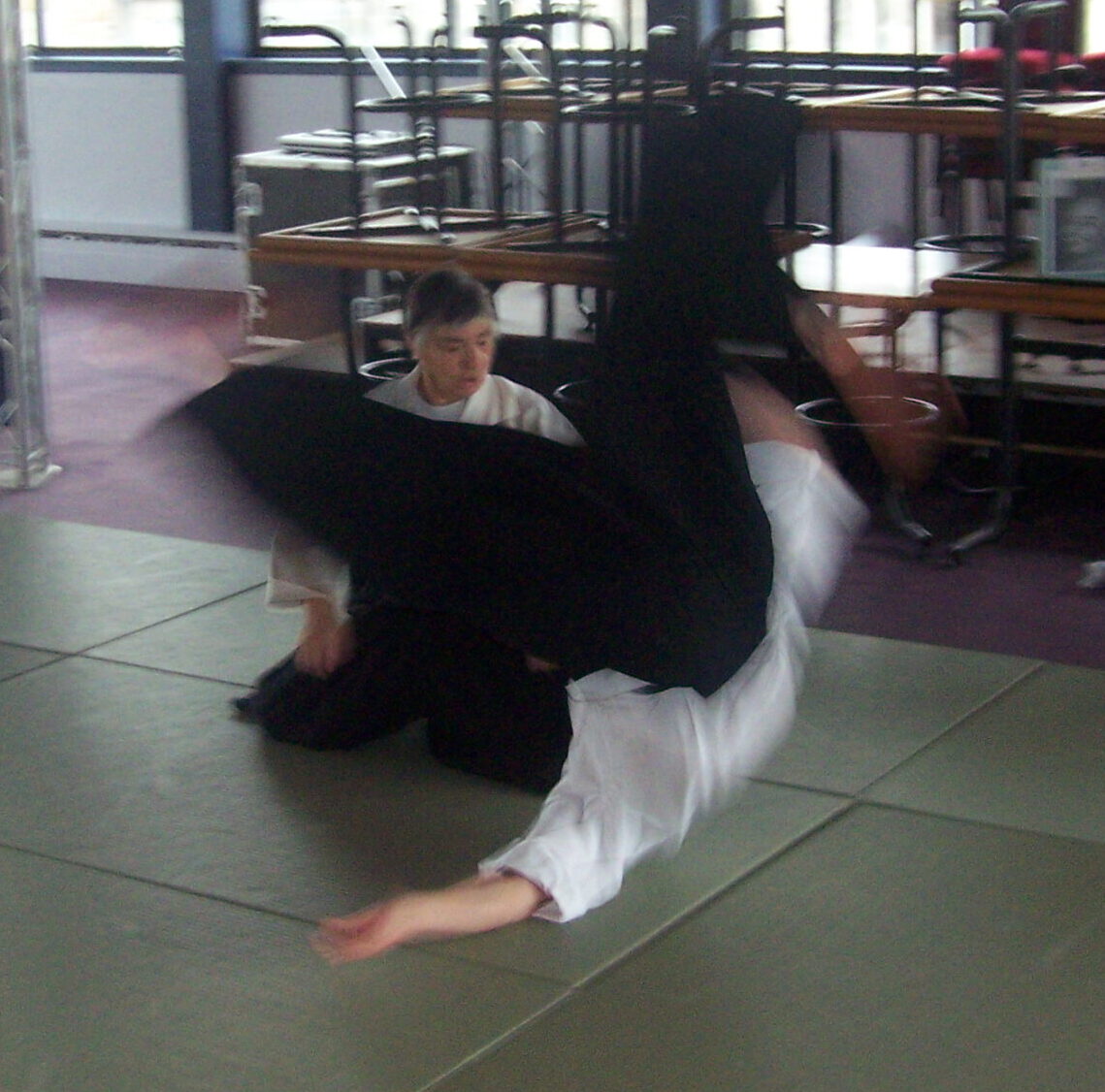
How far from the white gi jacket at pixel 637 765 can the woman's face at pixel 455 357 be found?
679 millimetres

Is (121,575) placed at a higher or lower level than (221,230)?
lower

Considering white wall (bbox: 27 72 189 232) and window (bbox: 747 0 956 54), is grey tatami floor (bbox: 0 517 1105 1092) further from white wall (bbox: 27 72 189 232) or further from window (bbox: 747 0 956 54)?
white wall (bbox: 27 72 189 232)

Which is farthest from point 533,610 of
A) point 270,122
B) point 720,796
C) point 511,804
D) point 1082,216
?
point 270,122

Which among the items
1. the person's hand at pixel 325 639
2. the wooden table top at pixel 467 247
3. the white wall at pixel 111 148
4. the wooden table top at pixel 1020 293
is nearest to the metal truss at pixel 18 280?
the wooden table top at pixel 467 247

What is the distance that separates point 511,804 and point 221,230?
20.5 feet

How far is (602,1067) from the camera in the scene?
2.15 m

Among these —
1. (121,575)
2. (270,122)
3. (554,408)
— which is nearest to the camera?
(554,408)

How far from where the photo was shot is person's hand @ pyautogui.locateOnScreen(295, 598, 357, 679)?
9.75 feet

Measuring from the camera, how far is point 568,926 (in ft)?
8.28

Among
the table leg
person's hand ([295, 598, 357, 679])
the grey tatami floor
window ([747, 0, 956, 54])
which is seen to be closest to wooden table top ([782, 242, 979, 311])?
the table leg

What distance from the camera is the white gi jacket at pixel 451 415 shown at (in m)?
2.96

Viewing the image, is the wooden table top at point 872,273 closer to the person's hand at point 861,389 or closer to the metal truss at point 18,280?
the person's hand at point 861,389

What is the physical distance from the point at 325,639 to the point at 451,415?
45 centimetres

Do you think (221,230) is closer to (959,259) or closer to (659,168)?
(959,259)
